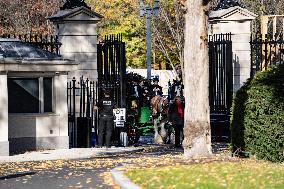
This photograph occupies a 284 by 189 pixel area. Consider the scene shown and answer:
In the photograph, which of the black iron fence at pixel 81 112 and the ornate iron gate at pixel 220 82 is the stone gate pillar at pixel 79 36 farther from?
the ornate iron gate at pixel 220 82

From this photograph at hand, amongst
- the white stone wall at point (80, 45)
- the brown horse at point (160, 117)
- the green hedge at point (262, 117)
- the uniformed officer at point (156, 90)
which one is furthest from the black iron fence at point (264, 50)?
the green hedge at point (262, 117)

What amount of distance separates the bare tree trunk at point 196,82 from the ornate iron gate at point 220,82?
10879mm

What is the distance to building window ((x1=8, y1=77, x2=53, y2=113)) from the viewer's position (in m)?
22.2

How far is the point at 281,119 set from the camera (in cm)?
1508

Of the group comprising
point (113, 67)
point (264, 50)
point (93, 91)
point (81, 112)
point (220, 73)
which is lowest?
point (81, 112)

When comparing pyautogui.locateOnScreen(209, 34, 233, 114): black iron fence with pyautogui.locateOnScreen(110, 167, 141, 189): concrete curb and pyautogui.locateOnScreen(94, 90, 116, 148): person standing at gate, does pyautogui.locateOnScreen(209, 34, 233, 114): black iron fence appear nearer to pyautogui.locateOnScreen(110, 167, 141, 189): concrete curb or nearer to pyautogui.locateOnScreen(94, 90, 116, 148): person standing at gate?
pyautogui.locateOnScreen(94, 90, 116, 148): person standing at gate

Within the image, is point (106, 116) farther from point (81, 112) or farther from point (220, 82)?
point (220, 82)

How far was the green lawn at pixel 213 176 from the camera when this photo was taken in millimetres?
11477

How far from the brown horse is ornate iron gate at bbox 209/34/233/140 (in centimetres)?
198

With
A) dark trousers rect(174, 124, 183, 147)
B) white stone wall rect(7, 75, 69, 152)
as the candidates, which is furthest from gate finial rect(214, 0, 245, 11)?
white stone wall rect(7, 75, 69, 152)

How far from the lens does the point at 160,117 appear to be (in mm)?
25328

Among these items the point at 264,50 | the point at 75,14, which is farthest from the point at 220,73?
the point at 75,14

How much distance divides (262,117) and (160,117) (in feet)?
32.7

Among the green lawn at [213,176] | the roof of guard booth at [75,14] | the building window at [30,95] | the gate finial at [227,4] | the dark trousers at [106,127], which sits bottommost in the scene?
the green lawn at [213,176]
